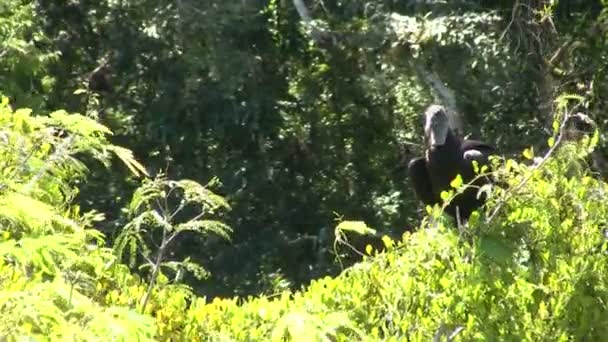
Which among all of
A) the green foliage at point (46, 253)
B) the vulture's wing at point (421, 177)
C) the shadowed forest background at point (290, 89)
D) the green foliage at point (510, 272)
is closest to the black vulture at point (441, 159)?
the vulture's wing at point (421, 177)

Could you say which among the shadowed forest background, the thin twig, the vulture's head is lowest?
the shadowed forest background

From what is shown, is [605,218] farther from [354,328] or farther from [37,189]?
[37,189]

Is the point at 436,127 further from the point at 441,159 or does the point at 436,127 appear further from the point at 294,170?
the point at 294,170

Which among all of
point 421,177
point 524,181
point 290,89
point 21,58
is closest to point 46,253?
point 524,181

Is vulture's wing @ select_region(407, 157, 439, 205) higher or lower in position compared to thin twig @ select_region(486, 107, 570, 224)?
lower

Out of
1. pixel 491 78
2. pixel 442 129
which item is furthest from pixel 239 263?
pixel 442 129

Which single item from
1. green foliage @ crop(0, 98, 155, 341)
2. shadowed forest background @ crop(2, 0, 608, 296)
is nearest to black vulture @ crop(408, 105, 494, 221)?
green foliage @ crop(0, 98, 155, 341)

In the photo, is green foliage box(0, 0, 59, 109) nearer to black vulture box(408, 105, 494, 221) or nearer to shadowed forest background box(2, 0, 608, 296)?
shadowed forest background box(2, 0, 608, 296)

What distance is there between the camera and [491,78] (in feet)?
27.9

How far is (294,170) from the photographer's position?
1045 cm

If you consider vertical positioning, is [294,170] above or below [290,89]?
below

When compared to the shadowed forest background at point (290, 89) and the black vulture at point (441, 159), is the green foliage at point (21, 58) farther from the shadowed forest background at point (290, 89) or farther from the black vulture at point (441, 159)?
the black vulture at point (441, 159)

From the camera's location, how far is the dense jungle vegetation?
3.44 meters

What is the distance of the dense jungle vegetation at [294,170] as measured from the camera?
3439 mm
